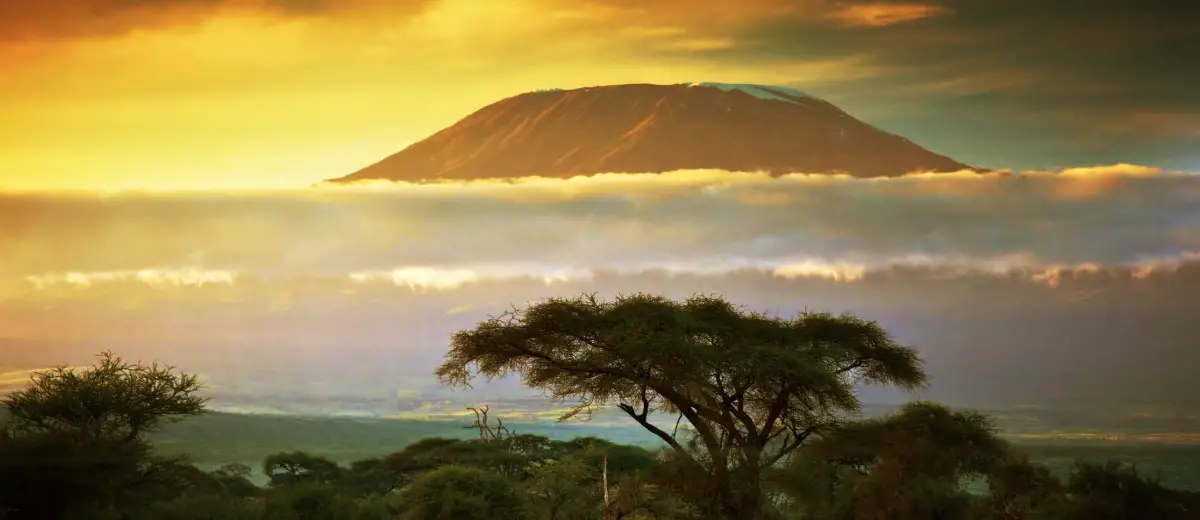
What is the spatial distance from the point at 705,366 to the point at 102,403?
11.7 meters

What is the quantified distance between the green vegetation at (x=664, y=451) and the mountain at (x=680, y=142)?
177ft

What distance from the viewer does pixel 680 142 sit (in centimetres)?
8762

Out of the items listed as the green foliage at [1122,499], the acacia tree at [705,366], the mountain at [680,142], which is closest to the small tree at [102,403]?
the acacia tree at [705,366]

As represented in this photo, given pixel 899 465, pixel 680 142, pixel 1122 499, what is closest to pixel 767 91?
pixel 680 142

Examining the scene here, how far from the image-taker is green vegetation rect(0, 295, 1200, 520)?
23.7 metres

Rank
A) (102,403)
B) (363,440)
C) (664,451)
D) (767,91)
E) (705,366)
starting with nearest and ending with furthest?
(664,451)
(705,366)
(102,403)
(363,440)
(767,91)

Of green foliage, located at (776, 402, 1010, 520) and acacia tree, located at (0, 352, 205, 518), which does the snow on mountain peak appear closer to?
green foliage, located at (776, 402, 1010, 520)

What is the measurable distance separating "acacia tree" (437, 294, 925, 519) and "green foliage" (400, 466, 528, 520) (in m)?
3.44

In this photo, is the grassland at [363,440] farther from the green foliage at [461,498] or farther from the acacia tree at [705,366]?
the green foliage at [461,498]

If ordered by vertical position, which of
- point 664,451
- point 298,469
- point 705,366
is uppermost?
point 705,366

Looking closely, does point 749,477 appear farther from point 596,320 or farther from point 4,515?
point 4,515

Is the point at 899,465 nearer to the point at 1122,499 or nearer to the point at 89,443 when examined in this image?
the point at 1122,499

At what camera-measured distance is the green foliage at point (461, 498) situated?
2322 centimetres

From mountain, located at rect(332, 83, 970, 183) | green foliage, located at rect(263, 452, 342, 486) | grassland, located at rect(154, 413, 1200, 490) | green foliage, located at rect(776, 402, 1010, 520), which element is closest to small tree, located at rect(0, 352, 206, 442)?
green foliage, located at rect(263, 452, 342, 486)
